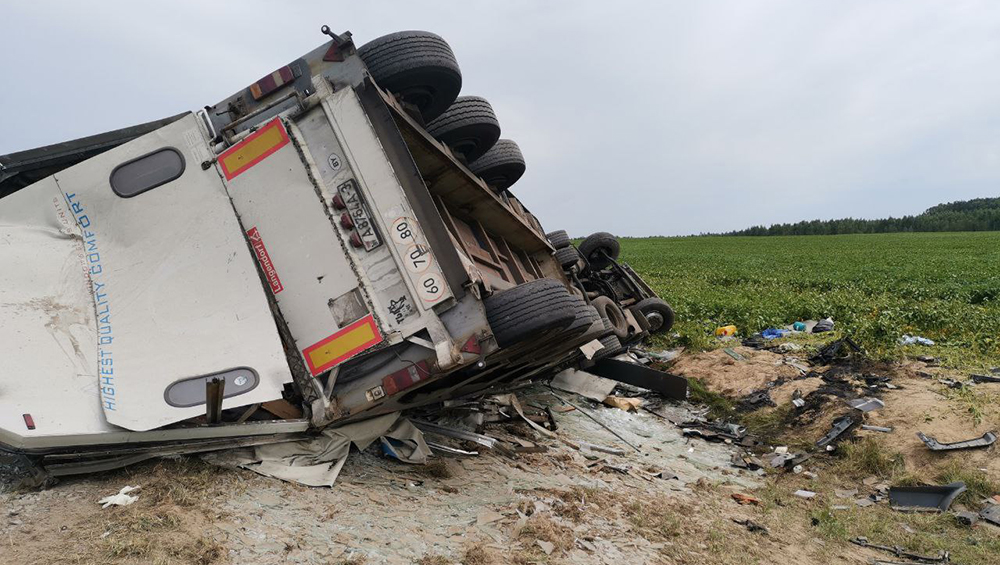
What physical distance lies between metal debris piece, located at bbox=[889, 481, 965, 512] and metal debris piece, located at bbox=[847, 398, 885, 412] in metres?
1.31

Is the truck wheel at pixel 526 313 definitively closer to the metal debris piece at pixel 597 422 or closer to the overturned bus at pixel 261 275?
the overturned bus at pixel 261 275

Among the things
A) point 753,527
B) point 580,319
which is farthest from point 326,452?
point 753,527

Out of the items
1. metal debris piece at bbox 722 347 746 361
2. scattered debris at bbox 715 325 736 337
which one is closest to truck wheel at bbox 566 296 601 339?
metal debris piece at bbox 722 347 746 361

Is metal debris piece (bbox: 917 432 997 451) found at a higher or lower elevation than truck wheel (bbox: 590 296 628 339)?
lower

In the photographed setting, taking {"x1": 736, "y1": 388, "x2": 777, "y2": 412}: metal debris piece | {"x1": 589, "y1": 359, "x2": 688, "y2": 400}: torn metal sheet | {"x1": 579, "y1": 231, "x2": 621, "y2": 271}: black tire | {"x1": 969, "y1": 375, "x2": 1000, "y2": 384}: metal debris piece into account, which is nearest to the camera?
{"x1": 969, "y1": 375, "x2": 1000, "y2": 384}: metal debris piece

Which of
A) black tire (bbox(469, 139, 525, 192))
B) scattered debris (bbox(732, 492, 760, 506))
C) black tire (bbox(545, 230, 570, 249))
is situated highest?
black tire (bbox(469, 139, 525, 192))

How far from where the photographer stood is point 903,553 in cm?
379

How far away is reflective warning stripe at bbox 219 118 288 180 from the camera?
3799mm

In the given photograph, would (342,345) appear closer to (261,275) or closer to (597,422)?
(261,275)

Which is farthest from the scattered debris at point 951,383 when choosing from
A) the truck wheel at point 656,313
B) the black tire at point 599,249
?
the black tire at point 599,249

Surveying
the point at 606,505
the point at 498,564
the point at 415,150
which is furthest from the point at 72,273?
the point at 606,505

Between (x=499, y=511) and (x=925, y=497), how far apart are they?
9.93 ft

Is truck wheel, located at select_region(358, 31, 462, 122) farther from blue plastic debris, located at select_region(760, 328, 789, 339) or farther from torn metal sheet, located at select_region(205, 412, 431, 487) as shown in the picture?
blue plastic debris, located at select_region(760, 328, 789, 339)

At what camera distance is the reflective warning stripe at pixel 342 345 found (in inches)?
145
